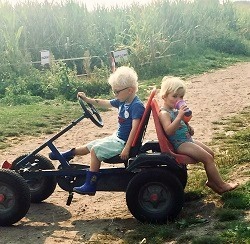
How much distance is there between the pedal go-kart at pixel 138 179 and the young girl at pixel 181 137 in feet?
0.26

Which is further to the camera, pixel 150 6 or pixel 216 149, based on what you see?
pixel 150 6

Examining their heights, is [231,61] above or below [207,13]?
below

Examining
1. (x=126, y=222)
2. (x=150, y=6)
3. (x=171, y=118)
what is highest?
(x=150, y=6)

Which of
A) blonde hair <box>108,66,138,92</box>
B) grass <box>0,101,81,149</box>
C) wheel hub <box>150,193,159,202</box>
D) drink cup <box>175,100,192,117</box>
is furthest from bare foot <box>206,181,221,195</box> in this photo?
grass <box>0,101,81,149</box>

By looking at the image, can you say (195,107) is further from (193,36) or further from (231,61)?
(193,36)

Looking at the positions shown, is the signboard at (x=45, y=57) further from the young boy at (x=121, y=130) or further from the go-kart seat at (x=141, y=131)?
the go-kart seat at (x=141, y=131)

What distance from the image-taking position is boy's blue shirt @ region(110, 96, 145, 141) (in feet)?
17.4

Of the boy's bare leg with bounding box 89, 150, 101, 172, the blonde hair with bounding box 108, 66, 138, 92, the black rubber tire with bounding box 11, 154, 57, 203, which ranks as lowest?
the black rubber tire with bounding box 11, 154, 57, 203

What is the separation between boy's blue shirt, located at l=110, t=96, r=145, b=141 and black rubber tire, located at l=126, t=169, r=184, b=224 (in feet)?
1.85

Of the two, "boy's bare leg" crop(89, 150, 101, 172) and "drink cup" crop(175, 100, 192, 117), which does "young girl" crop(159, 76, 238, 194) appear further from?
"boy's bare leg" crop(89, 150, 101, 172)

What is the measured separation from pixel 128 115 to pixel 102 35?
45.4 ft

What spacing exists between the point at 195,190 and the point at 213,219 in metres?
0.81

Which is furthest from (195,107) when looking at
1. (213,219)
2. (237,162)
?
(213,219)

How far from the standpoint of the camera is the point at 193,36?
22.1m
